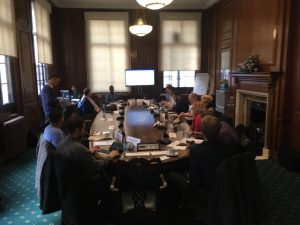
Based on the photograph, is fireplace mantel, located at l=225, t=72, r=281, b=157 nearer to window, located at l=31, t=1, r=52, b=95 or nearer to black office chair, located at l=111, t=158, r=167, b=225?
black office chair, located at l=111, t=158, r=167, b=225

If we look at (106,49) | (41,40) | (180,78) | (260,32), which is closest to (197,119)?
(260,32)

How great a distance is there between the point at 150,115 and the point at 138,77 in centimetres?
364

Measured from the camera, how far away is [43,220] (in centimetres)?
288

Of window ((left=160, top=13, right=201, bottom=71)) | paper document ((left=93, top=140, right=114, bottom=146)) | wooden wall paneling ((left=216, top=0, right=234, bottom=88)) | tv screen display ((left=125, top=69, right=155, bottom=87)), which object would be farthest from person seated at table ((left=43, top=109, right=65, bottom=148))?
window ((left=160, top=13, right=201, bottom=71))

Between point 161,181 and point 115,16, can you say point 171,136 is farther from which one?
point 115,16

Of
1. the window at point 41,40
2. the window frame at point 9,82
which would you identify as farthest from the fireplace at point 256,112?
the window at point 41,40

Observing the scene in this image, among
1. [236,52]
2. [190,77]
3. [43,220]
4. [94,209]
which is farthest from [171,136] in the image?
[190,77]

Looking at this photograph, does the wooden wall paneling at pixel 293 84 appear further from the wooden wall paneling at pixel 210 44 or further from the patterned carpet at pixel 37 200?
the wooden wall paneling at pixel 210 44

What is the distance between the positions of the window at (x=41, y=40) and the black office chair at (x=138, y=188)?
16.4ft

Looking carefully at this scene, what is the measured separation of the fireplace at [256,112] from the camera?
199 inches

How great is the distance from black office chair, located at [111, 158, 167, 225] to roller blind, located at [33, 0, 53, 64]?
5203 millimetres

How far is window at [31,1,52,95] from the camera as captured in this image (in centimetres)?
631

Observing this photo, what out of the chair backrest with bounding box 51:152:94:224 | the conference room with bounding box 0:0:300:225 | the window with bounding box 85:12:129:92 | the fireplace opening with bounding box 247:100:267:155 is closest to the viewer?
the chair backrest with bounding box 51:152:94:224

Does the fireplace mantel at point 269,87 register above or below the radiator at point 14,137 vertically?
above
